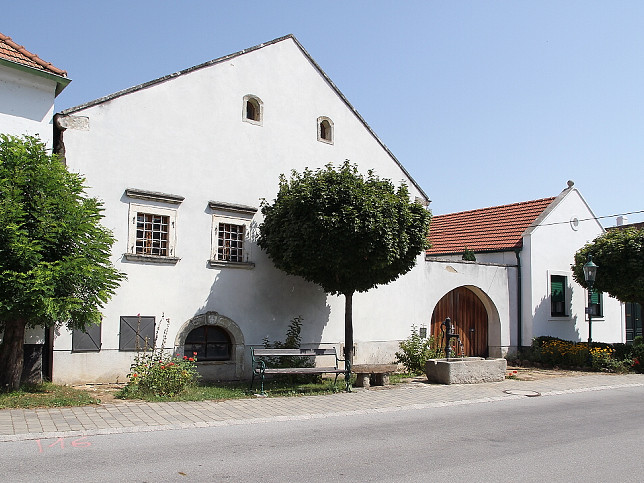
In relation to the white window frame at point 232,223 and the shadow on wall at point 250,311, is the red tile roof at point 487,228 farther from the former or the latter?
the white window frame at point 232,223

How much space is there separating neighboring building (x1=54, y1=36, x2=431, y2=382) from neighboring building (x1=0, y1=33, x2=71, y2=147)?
405 mm

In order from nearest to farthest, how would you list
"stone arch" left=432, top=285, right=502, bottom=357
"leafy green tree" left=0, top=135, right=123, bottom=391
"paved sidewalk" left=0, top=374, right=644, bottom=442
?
"paved sidewalk" left=0, top=374, right=644, bottom=442
"leafy green tree" left=0, top=135, right=123, bottom=391
"stone arch" left=432, top=285, right=502, bottom=357

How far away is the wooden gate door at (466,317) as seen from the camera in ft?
61.9

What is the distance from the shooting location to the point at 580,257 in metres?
20.2

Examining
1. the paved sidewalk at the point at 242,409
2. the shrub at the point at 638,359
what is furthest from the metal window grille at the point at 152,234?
the shrub at the point at 638,359

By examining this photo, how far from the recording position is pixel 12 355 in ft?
35.2

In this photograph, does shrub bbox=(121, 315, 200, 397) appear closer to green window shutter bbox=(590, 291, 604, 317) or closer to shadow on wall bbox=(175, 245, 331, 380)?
shadow on wall bbox=(175, 245, 331, 380)

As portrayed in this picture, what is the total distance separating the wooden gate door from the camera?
742 inches

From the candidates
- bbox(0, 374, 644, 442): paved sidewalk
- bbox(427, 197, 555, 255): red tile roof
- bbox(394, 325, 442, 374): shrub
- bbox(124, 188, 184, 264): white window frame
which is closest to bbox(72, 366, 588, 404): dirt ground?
bbox(394, 325, 442, 374): shrub

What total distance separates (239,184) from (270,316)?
3.28m

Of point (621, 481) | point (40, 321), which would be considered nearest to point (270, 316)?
point (40, 321)

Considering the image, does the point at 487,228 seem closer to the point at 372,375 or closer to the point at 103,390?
the point at 372,375

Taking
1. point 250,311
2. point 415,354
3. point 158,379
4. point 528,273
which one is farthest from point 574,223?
point 158,379

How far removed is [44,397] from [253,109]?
8.35 metres
